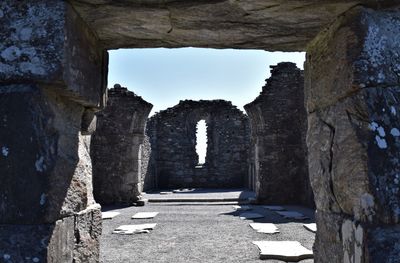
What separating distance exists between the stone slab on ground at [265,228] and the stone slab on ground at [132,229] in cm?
211

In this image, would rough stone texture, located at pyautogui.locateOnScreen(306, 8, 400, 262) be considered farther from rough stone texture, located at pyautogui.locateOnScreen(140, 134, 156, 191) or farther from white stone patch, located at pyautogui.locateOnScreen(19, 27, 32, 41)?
rough stone texture, located at pyautogui.locateOnScreen(140, 134, 156, 191)

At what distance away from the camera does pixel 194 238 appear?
655 cm

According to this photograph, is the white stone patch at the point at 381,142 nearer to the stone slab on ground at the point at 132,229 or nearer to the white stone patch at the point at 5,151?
the white stone patch at the point at 5,151

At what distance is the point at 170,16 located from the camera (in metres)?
2.38

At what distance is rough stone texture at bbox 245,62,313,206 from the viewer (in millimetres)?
12125

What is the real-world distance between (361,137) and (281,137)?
10.6 metres

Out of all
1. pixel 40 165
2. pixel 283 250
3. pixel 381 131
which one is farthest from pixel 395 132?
pixel 283 250

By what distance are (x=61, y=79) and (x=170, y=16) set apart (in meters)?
0.80

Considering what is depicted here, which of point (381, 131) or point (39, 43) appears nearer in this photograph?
point (381, 131)

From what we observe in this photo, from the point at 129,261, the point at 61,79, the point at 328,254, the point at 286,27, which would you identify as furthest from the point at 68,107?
the point at 129,261

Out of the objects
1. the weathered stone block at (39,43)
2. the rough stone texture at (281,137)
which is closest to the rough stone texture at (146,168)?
the rough stone texture at (281,137)

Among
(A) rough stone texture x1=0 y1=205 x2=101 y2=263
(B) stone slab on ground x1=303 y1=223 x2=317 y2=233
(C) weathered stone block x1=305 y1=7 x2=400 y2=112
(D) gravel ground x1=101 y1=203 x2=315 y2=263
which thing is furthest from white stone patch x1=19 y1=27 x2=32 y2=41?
(B) stone slab on ground x1=303 y1=223 x2=317 y2=233

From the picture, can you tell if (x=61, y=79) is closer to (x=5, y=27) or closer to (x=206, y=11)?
(x=5, y=27)

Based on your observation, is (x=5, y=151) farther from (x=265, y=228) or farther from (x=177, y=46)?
(x=265, y=228)
